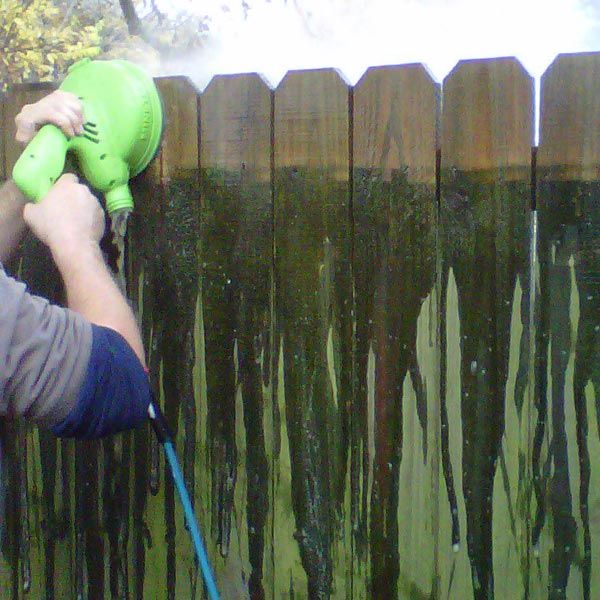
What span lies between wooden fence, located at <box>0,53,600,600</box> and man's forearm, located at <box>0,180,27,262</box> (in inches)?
12.1

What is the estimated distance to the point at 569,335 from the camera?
1.69 m

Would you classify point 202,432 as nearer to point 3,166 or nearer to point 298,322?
point 298,322

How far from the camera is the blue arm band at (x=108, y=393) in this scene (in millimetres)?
1315

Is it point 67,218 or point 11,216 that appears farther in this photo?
point 11,216

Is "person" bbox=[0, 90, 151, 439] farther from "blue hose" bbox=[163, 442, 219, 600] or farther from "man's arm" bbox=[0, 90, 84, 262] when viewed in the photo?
"blue hose" bbox=[163, 442, 219, 600]

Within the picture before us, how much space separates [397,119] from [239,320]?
655mm

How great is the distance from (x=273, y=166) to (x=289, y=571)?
3.47ft

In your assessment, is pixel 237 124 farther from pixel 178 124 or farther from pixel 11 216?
pixel 11 216

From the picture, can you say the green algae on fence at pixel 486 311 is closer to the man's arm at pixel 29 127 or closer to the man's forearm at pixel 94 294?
the man's forearm at pixel 94 294

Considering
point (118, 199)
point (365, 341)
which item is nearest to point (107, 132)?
point (118, 199)

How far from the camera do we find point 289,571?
2.04 meters

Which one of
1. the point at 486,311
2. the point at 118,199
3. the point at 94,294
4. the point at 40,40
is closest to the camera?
the point at 94,294

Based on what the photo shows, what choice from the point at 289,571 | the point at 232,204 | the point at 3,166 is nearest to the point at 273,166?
the point at 232,204

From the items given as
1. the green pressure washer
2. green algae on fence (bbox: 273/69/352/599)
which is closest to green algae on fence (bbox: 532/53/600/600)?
green algae on fence (bbox: 273/69/352/599)
